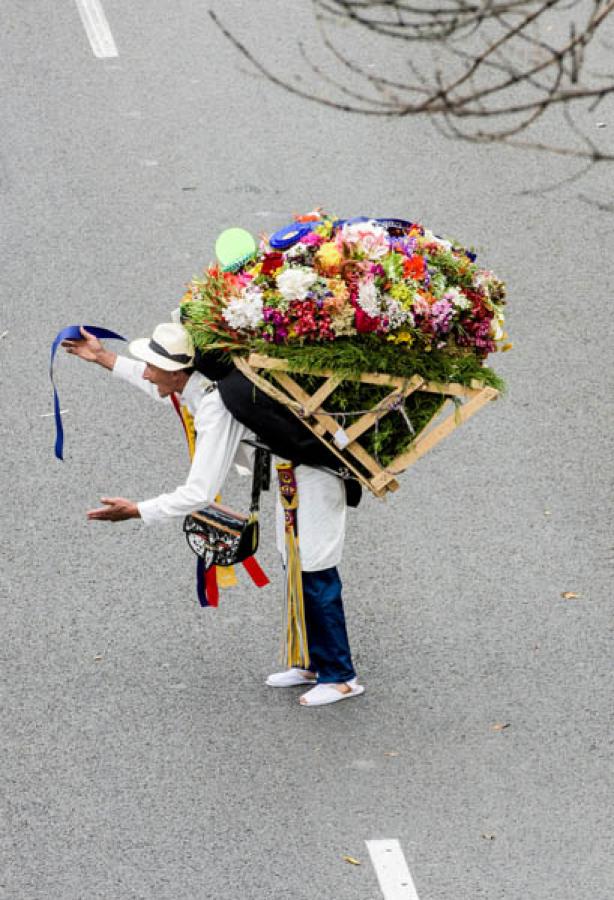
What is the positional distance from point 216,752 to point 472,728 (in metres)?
1.06

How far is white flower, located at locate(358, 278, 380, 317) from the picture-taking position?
5078 millimetres

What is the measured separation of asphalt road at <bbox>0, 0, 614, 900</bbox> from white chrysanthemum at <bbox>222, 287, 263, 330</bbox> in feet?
4.22

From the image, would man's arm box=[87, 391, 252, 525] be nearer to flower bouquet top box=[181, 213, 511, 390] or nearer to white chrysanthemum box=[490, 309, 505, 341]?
flower bouquet top box=[181, 213, 511, 390]

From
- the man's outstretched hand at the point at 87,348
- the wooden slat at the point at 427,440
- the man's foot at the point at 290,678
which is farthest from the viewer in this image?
the man's foot at the point at 290,678

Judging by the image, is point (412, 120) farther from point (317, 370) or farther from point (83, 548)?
point (317, 370)

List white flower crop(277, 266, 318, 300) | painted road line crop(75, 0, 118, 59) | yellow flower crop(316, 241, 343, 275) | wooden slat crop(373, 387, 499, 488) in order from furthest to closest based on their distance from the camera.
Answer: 1. painted road line crop(75, 0, 118, 59)
2. wooden slat crop(373, 387, 499, 488)
3. yellow flower crop(316, 241, 343, 275)
4. white flower crop(277, 266, 318, 300)

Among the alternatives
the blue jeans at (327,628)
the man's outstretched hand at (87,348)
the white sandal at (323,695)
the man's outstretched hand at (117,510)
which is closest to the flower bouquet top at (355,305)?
the man's outstretched hand at (87,348)

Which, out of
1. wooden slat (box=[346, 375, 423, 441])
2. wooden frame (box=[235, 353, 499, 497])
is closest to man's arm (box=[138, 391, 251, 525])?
wooden frame (box=[235, 353, 499, 497])

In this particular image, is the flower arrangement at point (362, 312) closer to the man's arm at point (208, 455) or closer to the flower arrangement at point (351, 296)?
the flower arrangement at point (351, 296)

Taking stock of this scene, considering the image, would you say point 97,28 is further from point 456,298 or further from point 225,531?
point 456,298

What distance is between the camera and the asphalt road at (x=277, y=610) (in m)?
5.21

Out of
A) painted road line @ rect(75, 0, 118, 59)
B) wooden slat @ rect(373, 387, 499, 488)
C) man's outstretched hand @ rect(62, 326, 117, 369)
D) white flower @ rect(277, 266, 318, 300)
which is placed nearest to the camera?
white flower @ rect(277, 266, 318, 300)

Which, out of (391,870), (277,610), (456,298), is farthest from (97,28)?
(391,870)

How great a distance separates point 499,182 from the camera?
10203 millimetres
